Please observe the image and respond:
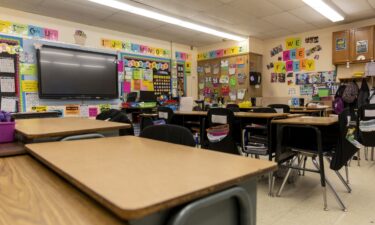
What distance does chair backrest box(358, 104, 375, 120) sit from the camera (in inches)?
136

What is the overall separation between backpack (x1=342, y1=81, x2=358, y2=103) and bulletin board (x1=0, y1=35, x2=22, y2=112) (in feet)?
21.4

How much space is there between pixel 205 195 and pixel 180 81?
6614 millimetres

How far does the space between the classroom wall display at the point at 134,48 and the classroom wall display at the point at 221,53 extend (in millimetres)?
1192

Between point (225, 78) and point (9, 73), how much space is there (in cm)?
498

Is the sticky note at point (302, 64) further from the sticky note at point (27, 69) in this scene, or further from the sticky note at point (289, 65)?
the sticky note at point (27, 69)

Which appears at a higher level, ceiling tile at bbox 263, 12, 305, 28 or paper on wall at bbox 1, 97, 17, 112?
ceiling tile at bbox 263, 12, 305, 28

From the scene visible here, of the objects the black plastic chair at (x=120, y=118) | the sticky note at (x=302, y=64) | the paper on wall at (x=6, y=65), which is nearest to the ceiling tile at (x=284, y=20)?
the sticky note at (x=302, y=64)

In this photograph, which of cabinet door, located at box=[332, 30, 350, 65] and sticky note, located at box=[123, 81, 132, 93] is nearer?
cabinet door, located at box=[332, 30, 350, 65]

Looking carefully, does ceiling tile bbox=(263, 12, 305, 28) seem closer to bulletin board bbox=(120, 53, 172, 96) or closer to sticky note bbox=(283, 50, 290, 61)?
sticky note bbox=(283, 50, 290, 61)

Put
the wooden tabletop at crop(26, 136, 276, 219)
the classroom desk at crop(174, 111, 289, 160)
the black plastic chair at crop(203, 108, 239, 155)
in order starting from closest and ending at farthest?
the wooden tabletop at crop(26, 136, 276, 219) → the classroom desk at crop(174, 111, 289, 160) → the black plastic chair at crop(203, 108, 239, 155)

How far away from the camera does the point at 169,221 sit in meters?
0.67

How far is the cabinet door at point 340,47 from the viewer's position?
18.0 feet

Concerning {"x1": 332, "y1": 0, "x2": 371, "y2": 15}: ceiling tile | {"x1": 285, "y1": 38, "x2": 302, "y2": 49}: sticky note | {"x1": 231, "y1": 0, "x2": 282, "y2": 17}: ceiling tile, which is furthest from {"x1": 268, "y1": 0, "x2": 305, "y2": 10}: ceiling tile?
{"x1": 285, "y1": 38, "x2": 302, "y2": 49}: sticky note

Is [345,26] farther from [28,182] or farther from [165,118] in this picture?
[28,182]
